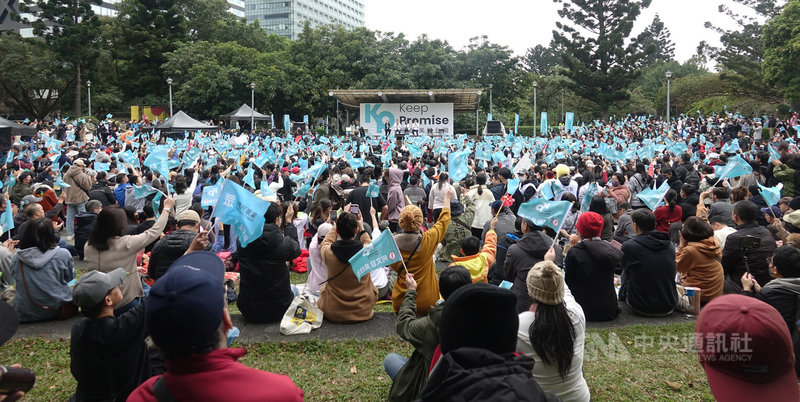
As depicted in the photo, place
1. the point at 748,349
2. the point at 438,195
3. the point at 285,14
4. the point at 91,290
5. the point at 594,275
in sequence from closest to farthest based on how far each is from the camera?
1. the point at 748,349
2. the point at 91,290
3. the point at 594,275
4. the point at 438,195
5. the point at 285,14

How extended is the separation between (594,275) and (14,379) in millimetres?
4395

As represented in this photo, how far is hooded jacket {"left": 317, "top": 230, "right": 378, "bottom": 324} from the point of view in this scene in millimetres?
5091

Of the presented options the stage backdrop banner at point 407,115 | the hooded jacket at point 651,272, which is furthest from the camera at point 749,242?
the stage backdrop banner at point 407,115

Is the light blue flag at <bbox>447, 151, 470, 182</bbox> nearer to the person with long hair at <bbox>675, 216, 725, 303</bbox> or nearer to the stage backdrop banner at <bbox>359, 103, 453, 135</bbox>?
the person with long hair at <bbox>675, 216, 725, 303</bbox>

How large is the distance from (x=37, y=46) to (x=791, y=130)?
45.2m

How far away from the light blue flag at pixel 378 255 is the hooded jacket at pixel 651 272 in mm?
2323

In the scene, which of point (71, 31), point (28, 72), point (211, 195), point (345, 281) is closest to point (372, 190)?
point (211, 195)

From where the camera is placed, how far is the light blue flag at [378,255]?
14.4 feet

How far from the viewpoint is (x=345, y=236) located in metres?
5.01

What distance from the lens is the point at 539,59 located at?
262ft

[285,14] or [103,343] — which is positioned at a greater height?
[285,14]

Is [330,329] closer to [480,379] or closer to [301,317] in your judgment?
[301,317]

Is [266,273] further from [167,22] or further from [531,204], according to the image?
[167,22]

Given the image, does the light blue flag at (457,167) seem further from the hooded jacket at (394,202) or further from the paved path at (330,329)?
the paved path at (330,329)
